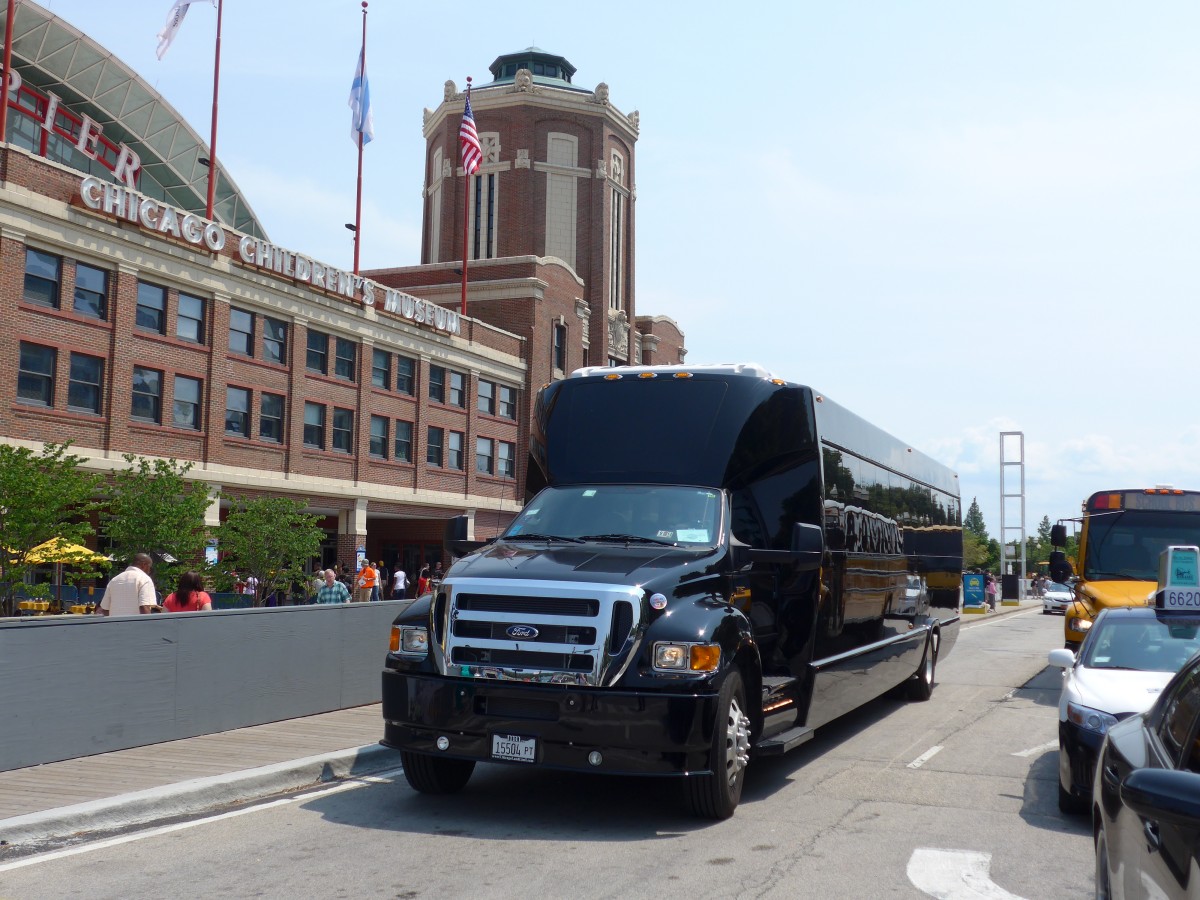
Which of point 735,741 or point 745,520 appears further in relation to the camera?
point 745,520

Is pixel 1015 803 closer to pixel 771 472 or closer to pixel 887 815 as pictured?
pixel 887 815

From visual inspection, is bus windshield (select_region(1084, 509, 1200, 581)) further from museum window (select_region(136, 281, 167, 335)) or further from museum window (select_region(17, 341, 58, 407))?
museum window (select_region(136, 281, 167, 335))

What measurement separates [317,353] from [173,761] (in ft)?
111

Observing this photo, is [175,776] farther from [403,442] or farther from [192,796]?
[403,442]

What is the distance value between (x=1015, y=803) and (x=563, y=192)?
59.2 metres

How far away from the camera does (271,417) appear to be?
39375 mm

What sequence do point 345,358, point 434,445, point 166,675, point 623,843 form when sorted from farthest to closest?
point 434,445
point 345,358
point 166,675
point 623,843

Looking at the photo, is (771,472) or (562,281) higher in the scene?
(562,281)

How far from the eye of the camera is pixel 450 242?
6750 centimetres

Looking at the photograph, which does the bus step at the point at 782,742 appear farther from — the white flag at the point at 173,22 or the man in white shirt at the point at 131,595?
the white flag at the point at 173,22

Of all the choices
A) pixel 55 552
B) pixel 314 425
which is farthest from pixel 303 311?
pixel 55 552

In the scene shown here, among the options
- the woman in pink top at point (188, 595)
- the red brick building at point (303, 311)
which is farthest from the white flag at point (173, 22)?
the woman in pink top at point (188, 595)

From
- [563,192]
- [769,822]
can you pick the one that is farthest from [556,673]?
[563,192]

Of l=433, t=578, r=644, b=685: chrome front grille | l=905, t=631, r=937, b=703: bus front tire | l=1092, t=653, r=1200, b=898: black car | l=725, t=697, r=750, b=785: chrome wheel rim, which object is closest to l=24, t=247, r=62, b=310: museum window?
l=905, t=631, r=937, b=703: bus front tire
